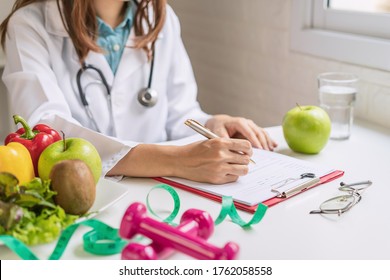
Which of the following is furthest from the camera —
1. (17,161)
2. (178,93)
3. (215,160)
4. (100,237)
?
(178,93)

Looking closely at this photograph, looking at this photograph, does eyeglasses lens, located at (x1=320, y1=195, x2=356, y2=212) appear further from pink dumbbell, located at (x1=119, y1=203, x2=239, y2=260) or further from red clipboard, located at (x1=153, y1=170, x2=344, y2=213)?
pink dumbbell, located at (x1=119, y1=203, x2=239, y2=260)

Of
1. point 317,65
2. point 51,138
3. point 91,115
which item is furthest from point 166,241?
point 317,65

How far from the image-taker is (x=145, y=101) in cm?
159

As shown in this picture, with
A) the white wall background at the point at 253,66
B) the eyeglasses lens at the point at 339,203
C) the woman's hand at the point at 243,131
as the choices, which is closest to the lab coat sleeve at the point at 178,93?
the woman's hand at the point at 243,131

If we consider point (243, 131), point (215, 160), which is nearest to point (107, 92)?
point (243, 131)

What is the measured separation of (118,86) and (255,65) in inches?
25.7

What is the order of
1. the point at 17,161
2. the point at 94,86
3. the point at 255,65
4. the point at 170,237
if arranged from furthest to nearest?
the point at 255,65 → the point at 94,86 → the point at 17,161 → the point at 170,237

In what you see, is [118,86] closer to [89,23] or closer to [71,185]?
[89,23]

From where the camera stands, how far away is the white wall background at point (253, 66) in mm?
1643

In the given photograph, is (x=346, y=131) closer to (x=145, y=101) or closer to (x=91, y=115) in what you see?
(x=145, y=101)

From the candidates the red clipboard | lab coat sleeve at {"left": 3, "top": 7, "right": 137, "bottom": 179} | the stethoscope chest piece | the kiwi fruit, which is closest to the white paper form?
the red clipboard

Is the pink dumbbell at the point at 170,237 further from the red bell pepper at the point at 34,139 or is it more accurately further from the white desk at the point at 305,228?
the red bell pepper at the point at 34,139

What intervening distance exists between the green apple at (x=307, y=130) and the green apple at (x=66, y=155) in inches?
19.5

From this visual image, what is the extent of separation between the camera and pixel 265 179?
114 centimetres
